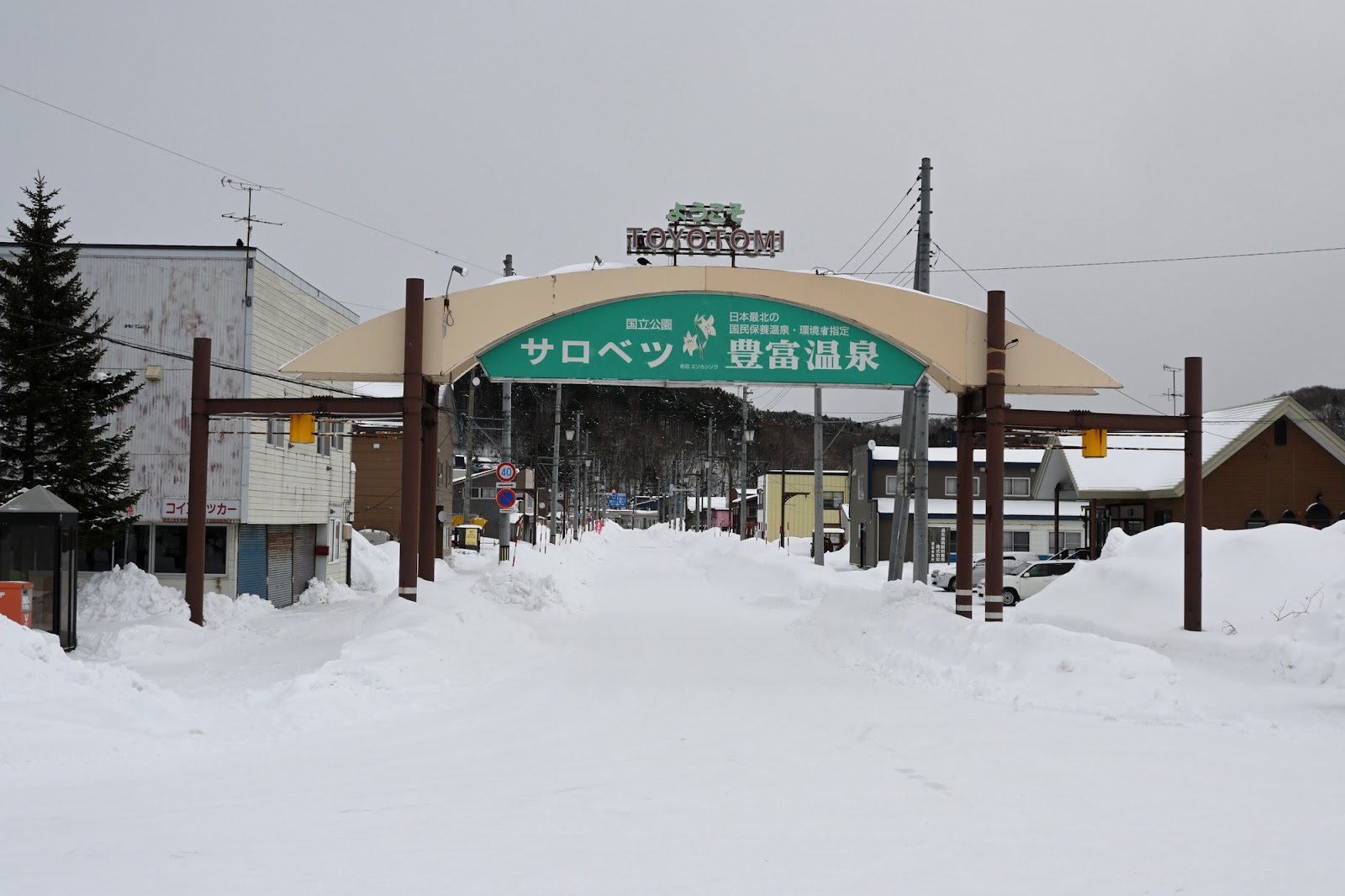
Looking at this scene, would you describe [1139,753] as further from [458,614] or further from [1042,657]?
[458,614]

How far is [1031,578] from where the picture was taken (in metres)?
32.0

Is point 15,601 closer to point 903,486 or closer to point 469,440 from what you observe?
point 903,486

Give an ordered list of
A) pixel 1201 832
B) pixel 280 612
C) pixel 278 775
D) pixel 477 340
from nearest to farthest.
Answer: pixel 1201 832, pixel 278 775, pixel 477 340, pixel 280 612

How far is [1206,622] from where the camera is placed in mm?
17812

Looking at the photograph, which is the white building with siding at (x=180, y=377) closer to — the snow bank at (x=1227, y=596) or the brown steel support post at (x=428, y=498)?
the brown steel support post at (x=428, y=498)

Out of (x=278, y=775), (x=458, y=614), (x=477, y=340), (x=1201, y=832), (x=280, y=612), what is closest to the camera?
(x=1201, y=832)

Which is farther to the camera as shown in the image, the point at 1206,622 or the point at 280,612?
the point at 280,612

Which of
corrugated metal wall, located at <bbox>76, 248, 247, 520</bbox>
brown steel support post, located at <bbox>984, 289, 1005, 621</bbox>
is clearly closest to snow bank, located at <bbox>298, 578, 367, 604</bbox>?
corrugated metal wall, located at <bbox>76, 248, 247, 520</bbox>

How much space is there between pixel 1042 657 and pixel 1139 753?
3.90m

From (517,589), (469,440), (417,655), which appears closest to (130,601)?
(517,589)

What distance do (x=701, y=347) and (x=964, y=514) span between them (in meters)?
5.89

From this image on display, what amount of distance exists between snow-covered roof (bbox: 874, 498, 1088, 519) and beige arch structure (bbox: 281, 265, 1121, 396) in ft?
98.9

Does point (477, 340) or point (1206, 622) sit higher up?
point (477, 340)

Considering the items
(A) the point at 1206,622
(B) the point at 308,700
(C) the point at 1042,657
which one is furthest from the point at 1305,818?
(A) the point at 1206,622
